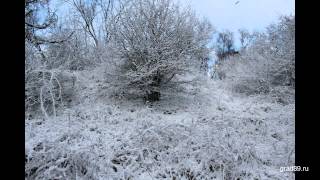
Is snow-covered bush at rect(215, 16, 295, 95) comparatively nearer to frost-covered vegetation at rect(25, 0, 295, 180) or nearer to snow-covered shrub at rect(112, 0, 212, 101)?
frost-covered vegetation at rect(25, 0, 295, 180)

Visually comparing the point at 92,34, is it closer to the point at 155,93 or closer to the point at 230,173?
the point at 155,93

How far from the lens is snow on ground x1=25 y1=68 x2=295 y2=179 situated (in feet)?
16.5

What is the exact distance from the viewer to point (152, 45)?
10500 mm

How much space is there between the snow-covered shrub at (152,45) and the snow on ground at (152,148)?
7.46 feet

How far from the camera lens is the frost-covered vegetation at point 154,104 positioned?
554cm

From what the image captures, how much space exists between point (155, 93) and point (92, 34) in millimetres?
13574

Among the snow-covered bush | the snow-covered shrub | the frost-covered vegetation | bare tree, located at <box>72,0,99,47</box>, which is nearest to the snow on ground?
the frost-covered vegetation

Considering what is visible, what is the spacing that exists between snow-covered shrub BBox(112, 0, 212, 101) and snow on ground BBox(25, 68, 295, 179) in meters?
2.27

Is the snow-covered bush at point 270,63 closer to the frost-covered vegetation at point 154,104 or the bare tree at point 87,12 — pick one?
the frost-covered vegetation at point 154,104

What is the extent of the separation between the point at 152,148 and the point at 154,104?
4837 millimetres

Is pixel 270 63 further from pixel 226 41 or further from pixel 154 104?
pixel 226 41

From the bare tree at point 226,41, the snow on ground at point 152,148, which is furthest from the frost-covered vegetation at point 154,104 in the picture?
the bare tree at point 226,41
